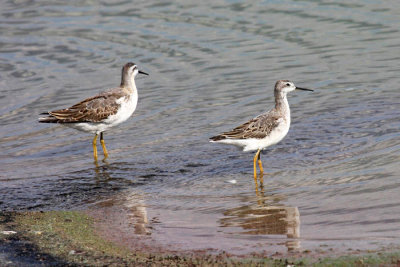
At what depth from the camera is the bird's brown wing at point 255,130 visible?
12.3 metres

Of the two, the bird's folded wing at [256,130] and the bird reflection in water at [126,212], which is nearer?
the bird reflection in water at [126,212]

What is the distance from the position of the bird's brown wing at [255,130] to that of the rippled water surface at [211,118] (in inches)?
27.2

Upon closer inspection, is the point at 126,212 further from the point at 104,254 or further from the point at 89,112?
the point at 89,112

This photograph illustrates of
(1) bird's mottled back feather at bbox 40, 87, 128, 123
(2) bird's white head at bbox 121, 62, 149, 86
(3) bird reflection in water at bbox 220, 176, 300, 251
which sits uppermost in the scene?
(2) bird's white head at bbox 121, 62, 149, 86

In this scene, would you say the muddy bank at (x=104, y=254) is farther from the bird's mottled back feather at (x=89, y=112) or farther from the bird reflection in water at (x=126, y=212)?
the bird's mottled back feather at (x=89, y=112)

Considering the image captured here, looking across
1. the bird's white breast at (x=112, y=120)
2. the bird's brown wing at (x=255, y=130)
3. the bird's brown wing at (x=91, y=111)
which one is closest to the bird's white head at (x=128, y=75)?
the bird's white breast at (x=112, y=120)

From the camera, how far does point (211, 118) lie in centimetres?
1549

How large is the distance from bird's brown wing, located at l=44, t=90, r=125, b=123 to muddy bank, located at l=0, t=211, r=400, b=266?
17.4ft

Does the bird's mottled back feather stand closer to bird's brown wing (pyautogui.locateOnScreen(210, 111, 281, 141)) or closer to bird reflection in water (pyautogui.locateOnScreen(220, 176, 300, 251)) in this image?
bird's brown wing (pyautogui.locateOnScreen(210, 111, 281, 141))

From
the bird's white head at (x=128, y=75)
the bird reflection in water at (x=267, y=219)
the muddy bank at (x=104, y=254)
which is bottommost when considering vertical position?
the bird reflection in water at (x=267, y=219)

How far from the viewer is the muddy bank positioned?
734 cm

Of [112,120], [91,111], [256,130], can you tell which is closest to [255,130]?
[256,130]

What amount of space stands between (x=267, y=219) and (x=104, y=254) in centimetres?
280

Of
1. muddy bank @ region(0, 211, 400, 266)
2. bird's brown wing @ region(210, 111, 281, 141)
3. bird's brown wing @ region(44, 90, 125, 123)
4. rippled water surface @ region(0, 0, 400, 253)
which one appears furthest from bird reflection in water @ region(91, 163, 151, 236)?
bird's brown wing @ region(44, 90, 125, 123)
